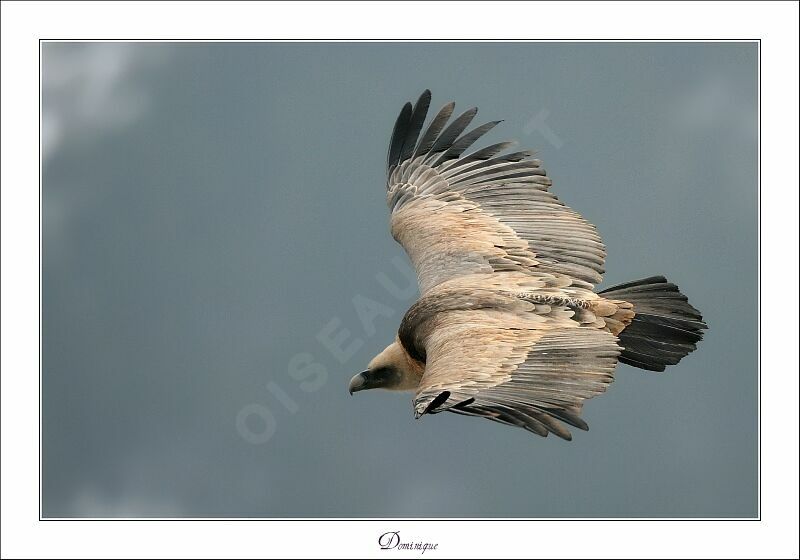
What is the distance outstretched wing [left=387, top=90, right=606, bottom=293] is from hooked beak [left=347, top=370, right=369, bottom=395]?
1.05 meters

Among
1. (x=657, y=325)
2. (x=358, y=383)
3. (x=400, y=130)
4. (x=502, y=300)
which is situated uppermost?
(x=400, y=130)

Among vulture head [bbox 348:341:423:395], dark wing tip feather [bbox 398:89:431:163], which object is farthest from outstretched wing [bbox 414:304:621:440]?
dark wing tip feather [bbox 398:89:431:163]

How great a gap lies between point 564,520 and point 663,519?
962 mm

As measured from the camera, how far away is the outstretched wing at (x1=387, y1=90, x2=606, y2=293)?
13578 millimetres

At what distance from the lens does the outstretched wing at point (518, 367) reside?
1073 centimetres

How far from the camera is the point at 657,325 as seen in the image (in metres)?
13.3

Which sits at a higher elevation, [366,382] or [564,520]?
[366,382]

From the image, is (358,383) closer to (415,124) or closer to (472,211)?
(472,211)

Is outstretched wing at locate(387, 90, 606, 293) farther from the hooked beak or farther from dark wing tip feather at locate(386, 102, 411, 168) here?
the hooked beak

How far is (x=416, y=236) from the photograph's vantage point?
14.4m

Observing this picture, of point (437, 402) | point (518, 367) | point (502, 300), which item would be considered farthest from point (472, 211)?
point (437, 402)

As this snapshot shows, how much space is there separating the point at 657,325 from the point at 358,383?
2.89 metres
